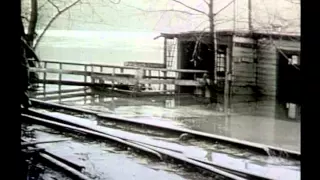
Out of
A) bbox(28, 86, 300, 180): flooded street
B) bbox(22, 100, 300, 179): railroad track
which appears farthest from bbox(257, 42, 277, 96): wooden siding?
bbox(22, 100, 300, 179): railroad track

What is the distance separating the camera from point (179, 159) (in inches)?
60.0

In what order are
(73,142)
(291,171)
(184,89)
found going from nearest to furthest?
(291,171)
(184,89)
(73,142)

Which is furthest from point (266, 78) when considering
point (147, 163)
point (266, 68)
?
point (147, 163)

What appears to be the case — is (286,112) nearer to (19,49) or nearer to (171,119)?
(171,119)

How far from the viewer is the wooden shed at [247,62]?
1401 millimetres

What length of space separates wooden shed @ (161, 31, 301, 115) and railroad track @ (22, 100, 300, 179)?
0.20m

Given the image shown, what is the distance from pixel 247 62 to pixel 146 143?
1.67 feet

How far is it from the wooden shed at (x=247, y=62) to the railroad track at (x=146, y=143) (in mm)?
200

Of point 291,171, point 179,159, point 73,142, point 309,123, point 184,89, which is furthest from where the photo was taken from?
point 73,142

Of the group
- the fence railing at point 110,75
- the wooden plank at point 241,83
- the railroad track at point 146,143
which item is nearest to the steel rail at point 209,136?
the railroad track at point 146,143

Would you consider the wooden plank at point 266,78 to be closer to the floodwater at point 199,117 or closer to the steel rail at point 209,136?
the floodwater at point 199,117

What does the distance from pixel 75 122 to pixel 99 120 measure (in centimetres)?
12

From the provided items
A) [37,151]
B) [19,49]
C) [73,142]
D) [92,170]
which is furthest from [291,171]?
[19,49]

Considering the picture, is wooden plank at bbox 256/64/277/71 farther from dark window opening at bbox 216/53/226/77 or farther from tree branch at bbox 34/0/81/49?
tree branch at bbox 34/0/81/49
